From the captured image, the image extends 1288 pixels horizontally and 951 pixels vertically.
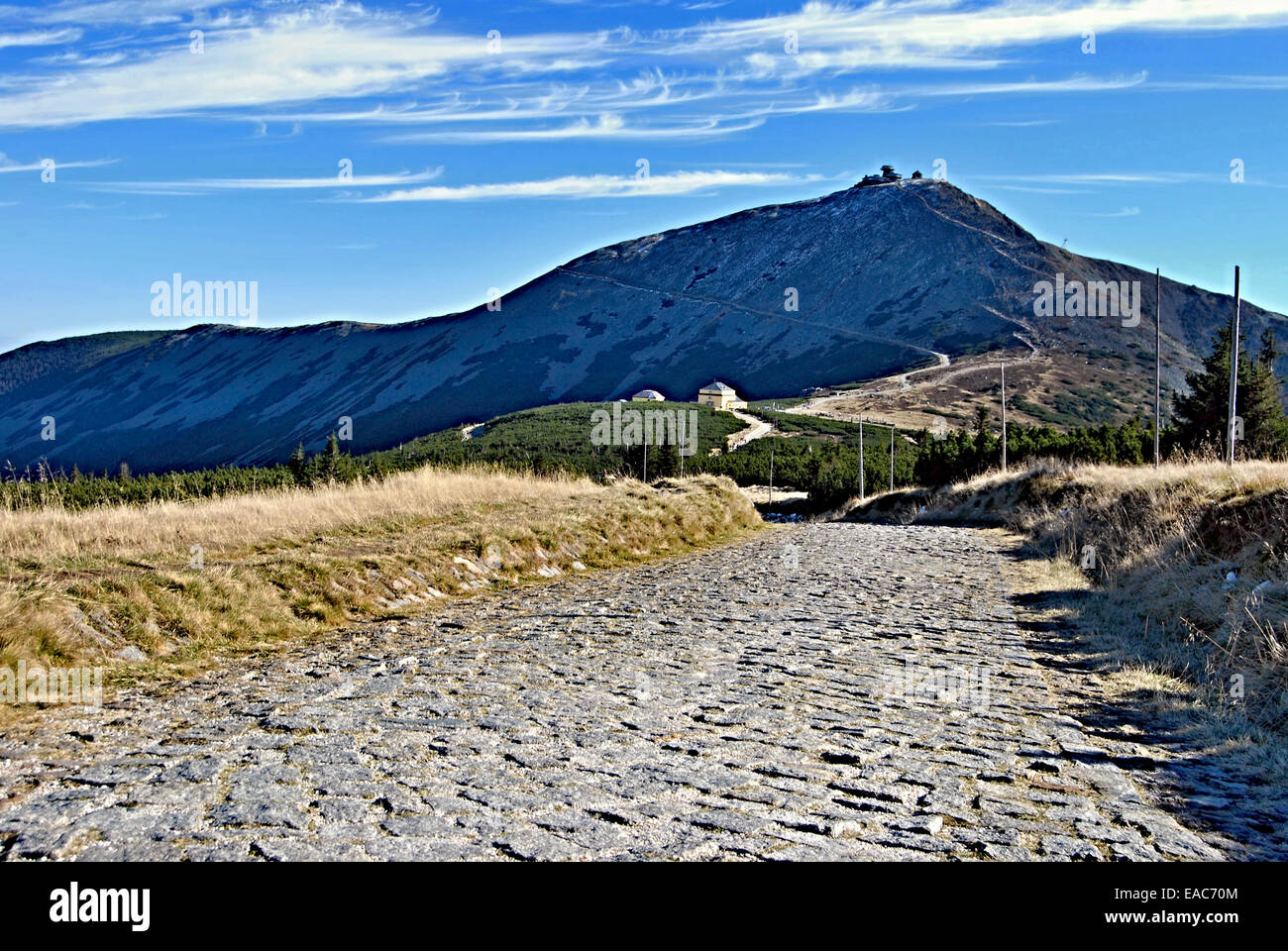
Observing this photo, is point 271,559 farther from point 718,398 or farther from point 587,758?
point 718,398

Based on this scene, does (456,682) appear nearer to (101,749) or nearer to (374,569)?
(101,749)

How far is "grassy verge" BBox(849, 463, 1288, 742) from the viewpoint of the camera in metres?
6.84

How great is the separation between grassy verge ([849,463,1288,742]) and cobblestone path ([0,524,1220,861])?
109cm

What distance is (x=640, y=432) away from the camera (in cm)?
8819

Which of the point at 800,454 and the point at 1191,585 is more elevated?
the point at 1191,585

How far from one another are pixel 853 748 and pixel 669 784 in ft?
4.18

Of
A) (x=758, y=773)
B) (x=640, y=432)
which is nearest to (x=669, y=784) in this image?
(x=758, y=773)

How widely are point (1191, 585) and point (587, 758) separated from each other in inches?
307

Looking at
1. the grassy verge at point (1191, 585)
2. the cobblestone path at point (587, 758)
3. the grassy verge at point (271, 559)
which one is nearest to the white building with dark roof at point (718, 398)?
the grassy verge at point (1191, 585)

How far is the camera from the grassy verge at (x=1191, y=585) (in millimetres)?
6836

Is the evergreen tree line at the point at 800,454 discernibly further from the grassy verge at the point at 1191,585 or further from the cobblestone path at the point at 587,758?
the grassy verge at the point at 1191,585

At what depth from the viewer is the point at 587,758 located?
491cm

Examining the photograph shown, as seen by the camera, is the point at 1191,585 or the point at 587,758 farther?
the point at 1191,585

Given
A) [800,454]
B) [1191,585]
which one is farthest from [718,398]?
[1191,585]
